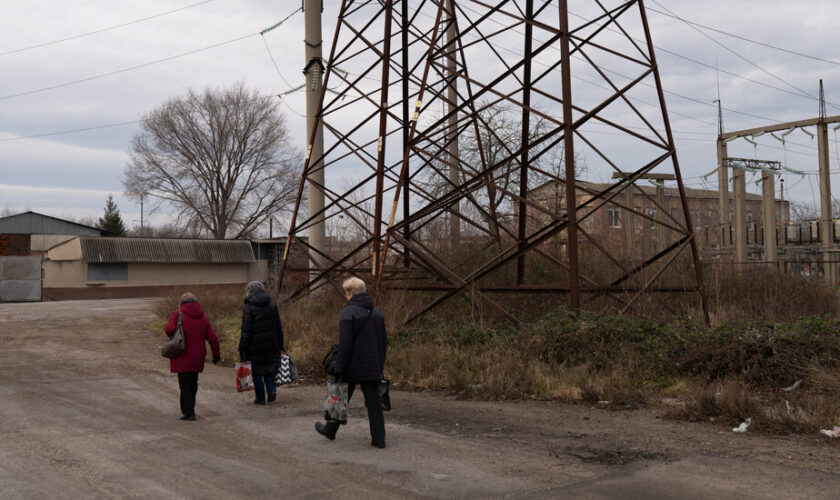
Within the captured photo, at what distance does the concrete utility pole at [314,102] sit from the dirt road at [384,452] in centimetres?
1082

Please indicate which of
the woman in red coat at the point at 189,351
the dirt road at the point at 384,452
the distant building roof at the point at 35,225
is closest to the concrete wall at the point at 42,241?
the distant building roof at the point at 35,225

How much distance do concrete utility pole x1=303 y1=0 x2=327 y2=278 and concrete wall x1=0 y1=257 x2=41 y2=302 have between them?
75.1 feet

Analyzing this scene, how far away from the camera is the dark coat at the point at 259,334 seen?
9258 mm

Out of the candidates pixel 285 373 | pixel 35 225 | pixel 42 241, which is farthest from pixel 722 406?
pixel 35 225

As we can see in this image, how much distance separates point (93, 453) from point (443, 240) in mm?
13098

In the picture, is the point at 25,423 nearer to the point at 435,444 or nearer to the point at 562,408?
the point at 435,444

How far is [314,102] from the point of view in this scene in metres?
20.8

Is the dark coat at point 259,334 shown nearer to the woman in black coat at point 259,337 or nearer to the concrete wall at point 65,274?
the woman in black coat at point 259,337

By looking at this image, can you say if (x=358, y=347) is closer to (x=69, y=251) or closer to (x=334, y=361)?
(x=334, y=361)

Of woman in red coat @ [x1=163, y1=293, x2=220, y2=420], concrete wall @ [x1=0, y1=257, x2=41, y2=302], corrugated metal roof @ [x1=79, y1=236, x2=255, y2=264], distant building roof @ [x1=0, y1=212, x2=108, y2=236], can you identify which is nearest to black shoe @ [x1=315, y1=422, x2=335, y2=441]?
woman in red coat @ [x1=163, y1=293, x2=220, y2=420]

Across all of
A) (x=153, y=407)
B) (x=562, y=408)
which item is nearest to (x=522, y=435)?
Answer: (x=562, y=408)

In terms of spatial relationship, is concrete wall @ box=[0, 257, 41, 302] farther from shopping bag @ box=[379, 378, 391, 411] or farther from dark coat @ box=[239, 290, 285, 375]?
shopping bag @ box=[379, 378, 391, 411]

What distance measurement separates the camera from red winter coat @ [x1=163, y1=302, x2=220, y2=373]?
841 cm

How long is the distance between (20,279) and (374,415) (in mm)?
35779
